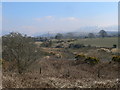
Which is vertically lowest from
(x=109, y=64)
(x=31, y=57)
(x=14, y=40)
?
(x=109, y=64)

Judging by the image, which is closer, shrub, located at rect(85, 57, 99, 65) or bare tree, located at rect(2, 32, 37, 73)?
bare tree, located at rect(2, 32, 37, 73)

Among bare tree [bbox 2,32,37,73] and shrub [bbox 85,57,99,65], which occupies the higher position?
bare tree [bbox 2,32,37,73]

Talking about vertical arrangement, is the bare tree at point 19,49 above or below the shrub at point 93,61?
above

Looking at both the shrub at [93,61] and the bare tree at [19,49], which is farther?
the shrub at [93,61]

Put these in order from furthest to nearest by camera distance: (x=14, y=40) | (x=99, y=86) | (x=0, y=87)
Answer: (x=14, y=40) < (x=99, y=86) < (x=0, y=87)

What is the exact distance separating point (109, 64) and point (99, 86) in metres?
9.64

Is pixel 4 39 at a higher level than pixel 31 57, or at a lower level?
higher

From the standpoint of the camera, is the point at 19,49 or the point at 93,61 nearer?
the point at 19,49

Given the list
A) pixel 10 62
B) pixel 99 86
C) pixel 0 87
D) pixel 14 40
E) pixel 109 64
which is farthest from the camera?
pixel 109 64

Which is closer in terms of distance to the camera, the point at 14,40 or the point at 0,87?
the point at 0,87

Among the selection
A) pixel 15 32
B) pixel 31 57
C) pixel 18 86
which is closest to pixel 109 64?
pixel 31 57

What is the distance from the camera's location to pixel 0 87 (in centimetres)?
891

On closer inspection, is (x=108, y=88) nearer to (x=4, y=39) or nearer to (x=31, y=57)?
(x=31, y=57)

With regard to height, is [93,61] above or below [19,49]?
below
